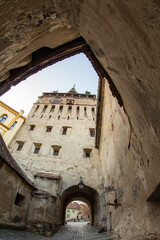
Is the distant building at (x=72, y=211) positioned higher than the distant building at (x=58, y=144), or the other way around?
the distant building at (x=58, y=144)

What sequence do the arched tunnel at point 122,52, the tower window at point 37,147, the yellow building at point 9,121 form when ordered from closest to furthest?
the arched tunnel at point 122,52
the tower window at point 37,147
the yellow building at point 9,121

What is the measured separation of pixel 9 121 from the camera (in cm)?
1634

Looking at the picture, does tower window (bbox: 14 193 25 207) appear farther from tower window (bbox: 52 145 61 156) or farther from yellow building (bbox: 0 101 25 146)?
yellow building (bbox: 0 101 25 146)

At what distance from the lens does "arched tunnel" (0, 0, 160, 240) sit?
4.99 ft

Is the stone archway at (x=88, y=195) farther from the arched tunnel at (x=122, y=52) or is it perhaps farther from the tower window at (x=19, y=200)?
the arched tunnel at (x=122, y=52)

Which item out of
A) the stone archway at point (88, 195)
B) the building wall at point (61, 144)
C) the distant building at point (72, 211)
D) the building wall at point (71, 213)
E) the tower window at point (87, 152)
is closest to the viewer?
the stone archway at point (88, 195)

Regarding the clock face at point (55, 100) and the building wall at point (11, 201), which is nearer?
the building wall at point (11, 201)

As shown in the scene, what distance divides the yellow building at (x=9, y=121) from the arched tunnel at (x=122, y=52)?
465 inches

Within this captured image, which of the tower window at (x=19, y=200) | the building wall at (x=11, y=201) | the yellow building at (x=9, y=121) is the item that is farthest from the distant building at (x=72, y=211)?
the tower window at (x=19, y=200)

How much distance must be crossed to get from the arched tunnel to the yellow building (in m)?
11.8

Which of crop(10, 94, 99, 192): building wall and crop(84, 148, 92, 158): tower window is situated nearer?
crop(10, 94, 99, 192): building wall

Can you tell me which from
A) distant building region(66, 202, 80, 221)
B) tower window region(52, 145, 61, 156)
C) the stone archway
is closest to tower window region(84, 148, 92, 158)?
tower window region(52, 145, 61, 156)

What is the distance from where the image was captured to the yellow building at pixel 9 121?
45.9ft

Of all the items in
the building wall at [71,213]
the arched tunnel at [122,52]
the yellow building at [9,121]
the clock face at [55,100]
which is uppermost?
the clock face at [55,100]
